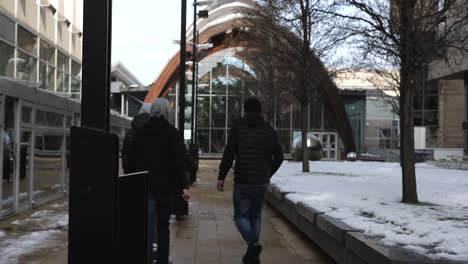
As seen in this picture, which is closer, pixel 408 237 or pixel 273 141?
pixel 408 237

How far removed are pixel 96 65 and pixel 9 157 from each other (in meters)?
9.21

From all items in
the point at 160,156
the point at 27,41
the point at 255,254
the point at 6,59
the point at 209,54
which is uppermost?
the point at 209,54

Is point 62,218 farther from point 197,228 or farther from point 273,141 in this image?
point 273,141

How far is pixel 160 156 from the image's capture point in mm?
5992

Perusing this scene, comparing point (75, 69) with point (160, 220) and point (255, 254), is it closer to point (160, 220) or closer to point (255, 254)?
point (255, 254)

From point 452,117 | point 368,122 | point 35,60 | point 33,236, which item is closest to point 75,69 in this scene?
point 35,60

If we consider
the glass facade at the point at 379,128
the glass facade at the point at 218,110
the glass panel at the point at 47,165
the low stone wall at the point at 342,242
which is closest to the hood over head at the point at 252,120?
the low stone wall at the point at 342,242

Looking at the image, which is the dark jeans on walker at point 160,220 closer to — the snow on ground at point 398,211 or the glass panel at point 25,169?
the snow on ground at point 398,211

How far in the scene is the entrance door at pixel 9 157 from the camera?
11305mm

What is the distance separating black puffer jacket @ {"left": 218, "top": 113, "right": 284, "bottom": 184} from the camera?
23.4 feet

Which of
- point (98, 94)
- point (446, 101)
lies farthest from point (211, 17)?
point (98, 94)

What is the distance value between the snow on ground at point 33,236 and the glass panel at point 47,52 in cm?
742

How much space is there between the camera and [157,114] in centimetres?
614

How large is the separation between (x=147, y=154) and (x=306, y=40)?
13.3m
